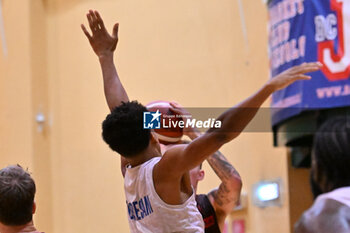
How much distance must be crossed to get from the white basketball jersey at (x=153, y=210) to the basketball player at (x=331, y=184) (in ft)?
2.65

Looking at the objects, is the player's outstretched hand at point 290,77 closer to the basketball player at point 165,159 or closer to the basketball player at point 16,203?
the basketball player at point 165,159

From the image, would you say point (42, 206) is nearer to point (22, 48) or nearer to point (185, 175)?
point (22, 48)

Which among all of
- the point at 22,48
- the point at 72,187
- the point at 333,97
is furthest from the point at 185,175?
the point at 22,48

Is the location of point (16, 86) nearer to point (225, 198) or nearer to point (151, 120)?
point (225, 198)

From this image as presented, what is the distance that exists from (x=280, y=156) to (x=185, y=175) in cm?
442

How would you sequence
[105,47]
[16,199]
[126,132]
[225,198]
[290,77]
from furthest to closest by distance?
[225,198]
[105,47]
[16,199]
[126,132]
[290,77]

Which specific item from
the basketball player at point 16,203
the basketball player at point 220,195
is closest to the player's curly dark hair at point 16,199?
the basketball player at point 16,203

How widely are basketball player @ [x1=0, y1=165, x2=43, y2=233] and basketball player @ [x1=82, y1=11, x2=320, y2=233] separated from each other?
1.45 ft

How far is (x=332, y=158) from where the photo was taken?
6.53 ft

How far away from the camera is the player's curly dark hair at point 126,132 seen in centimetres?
283

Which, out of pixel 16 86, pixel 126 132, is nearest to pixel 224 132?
pixel 126 132

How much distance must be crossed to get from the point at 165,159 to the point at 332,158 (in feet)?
2.97

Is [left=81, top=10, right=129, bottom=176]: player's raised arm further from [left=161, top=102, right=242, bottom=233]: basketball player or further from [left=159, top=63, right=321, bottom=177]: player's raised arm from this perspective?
[left=159, top=63, right=321, bottom=177]: player's raised arm

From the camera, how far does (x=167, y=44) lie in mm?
7414
